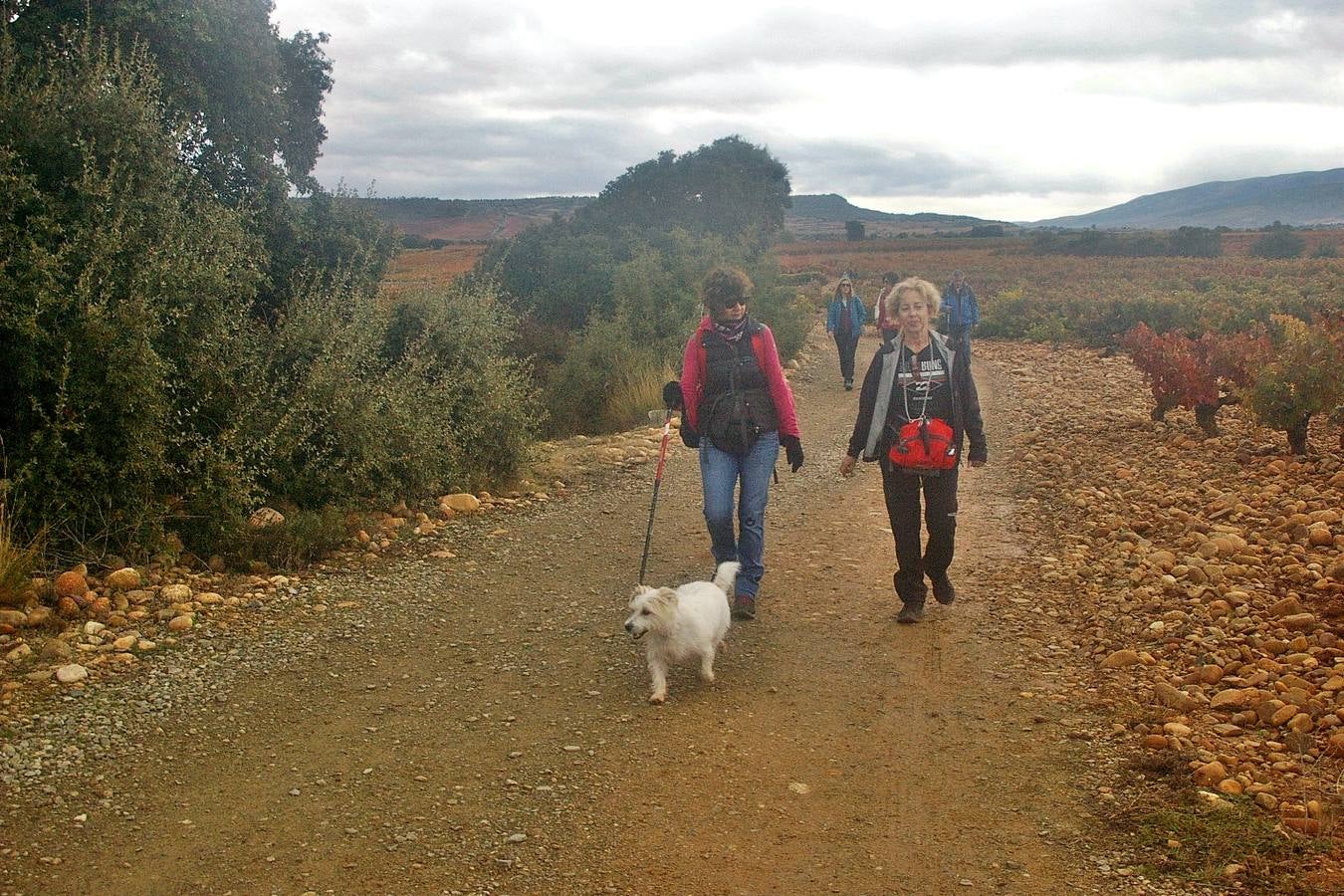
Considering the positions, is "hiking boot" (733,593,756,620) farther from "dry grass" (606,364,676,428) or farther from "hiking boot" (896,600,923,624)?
"dry grass" (606,364,676,428)

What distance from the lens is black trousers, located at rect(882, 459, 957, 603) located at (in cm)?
637

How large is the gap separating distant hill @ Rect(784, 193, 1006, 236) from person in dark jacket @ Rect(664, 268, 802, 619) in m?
139

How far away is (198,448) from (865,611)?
4561 millimetres

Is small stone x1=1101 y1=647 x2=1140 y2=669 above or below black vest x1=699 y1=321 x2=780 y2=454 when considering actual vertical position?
below

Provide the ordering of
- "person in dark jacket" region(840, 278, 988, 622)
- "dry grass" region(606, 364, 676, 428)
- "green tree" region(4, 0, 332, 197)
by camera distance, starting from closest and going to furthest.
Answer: "person in dark jacket" region(840, 278, 988, 622) → "green tree" region(4, 0, 332, 197) → "dry grass" region(606, 364, 676, 428)

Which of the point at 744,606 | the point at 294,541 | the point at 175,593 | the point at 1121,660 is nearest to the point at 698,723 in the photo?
the point at 744,606

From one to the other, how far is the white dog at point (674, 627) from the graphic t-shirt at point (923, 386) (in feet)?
5.33

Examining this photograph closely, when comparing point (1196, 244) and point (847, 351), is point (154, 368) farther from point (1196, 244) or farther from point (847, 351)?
point (1196, 244)

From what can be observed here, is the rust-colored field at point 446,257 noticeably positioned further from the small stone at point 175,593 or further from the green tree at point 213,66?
the small stone at point 175,593

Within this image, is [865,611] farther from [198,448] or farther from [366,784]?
[198,448]

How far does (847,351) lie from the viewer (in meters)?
17.9

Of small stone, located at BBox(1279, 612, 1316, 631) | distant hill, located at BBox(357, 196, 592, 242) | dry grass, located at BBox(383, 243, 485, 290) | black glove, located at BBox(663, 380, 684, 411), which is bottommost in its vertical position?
small stone, located at BBox(1279, 612, 1316, 631)

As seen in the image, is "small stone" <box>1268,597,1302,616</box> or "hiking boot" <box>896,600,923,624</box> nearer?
"small stone" <box>1268,597,1302,616</box>

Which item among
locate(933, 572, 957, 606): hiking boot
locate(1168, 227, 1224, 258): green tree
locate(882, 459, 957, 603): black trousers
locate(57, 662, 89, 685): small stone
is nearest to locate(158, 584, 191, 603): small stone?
locate(57, 662, 89, 685): small stone
